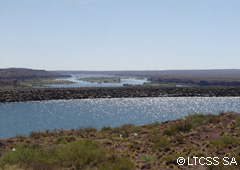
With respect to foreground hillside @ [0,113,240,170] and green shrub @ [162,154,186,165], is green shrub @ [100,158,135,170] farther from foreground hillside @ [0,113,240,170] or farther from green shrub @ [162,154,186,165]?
green shrub @ [162,154,186,165]

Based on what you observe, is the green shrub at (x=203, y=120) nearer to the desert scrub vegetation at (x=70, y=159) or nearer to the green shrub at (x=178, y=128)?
the green shrub at (x=178, y=128)

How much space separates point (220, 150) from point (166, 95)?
251 ft

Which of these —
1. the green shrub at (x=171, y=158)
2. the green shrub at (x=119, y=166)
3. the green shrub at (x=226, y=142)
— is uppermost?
the green shrub at (x=226, y=142)

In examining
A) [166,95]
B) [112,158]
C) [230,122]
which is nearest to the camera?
[112,158]

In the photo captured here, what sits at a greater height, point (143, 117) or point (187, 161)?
point (187, 161)

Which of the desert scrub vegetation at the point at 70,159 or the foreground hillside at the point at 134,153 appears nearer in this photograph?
the desert scrub vegetation at the point at 70,159

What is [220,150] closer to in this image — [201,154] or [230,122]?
[201,154]

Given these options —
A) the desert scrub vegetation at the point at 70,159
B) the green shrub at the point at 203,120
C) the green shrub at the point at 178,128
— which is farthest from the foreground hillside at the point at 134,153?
the green shrub at the point at 203,120

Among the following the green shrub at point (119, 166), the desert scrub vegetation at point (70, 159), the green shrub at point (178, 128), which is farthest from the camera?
the green shrub at point (178, 128)

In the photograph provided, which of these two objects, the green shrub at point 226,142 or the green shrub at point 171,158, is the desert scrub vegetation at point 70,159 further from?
the green shrub at point 226,142

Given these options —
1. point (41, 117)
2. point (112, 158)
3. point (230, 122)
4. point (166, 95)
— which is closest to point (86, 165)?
point (112, 158)

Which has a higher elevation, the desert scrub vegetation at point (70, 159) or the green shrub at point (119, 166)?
the green shrub at point (119, 166)

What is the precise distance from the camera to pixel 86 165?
41.8 ft

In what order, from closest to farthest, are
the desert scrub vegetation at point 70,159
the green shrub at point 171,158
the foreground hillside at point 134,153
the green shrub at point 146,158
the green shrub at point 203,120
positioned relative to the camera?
1. the desert scrub vegetation at point 70,159
2. the foreground hillside at point 134,153
3. the green shrub at point 171,158
4. the green shrub at point 146,158
5. the green shrub at point 203,120
